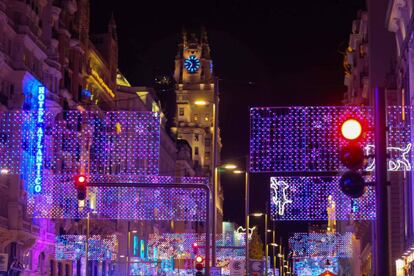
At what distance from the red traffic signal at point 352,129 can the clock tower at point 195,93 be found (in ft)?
540

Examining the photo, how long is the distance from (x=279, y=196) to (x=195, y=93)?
498 feet

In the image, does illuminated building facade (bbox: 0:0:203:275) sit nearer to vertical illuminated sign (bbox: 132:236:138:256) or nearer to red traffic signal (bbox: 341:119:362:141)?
vertical illuminated sign (bbox: 132:236:138:256)

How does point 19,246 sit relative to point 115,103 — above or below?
below

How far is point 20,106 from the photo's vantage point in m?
51.9

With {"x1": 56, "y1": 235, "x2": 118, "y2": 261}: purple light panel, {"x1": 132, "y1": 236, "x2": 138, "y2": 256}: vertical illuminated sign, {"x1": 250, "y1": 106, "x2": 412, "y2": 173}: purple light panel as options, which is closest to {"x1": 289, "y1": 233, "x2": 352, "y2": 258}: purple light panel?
{"x1": 132, "y1": 236, "x2": 138, "y2": 256}: vertical illuminated sign

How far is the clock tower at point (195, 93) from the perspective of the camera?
584ft

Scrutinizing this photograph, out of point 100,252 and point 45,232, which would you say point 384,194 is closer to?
point 45,232

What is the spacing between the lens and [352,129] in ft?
35.8

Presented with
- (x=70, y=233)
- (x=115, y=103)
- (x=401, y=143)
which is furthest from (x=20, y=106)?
(x=115, y=103)

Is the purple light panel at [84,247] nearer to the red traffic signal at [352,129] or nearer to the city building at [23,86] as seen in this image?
Result: the city building at [23,86]

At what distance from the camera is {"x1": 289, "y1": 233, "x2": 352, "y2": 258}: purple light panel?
83.4 m

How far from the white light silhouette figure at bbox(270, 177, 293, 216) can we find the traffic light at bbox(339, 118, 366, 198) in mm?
25001

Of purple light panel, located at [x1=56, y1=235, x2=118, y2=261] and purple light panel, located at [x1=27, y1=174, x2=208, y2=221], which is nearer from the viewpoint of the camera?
purple light panel, located at [x1=27, y1=174, x2=208, y2=221]

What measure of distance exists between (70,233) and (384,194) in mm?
58122
